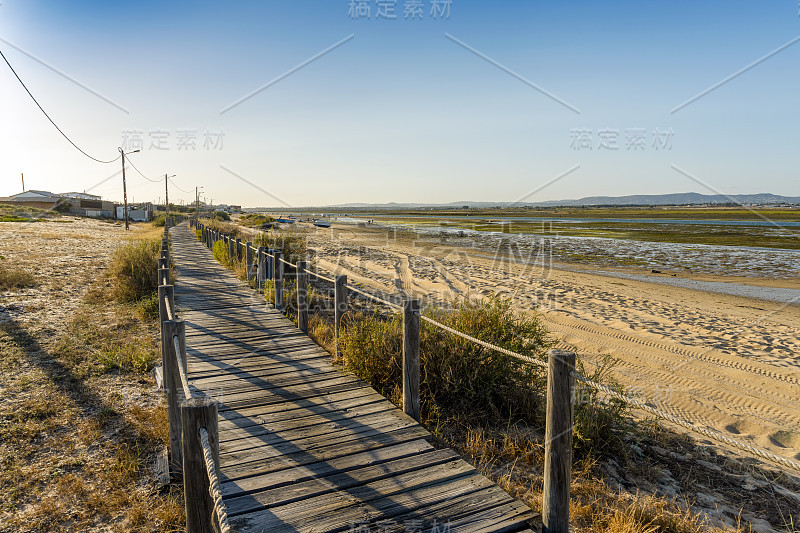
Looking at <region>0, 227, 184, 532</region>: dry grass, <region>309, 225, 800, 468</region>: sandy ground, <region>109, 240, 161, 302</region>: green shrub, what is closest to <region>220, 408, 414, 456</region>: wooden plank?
<region>0, 227, 184, 532</region>: dry grass

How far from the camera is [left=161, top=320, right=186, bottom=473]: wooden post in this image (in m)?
3.51

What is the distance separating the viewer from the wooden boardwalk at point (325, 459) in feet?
9.41

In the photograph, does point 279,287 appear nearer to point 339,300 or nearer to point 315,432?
point 339,300

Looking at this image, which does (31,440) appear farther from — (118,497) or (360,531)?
(360,531)

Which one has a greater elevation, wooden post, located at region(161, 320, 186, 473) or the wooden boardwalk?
wooden post, located at region(161, 320, 186, 473)

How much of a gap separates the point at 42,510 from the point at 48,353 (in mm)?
4129

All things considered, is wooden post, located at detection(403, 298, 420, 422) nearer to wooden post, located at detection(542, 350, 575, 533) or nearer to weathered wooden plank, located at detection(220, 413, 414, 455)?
weathered wooden plank, located at detection(220, 413, 414, 455)

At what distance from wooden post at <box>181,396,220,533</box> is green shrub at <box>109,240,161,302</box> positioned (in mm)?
9252

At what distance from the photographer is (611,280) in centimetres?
1602

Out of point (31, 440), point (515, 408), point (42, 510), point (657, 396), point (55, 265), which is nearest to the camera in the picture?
point (42, 510)

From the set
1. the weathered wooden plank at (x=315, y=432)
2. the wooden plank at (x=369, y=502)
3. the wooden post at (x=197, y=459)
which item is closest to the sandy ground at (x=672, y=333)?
the weathered wooden plank at (x=315, y=432)

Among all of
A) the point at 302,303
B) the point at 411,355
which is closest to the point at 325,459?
the point at 411,355

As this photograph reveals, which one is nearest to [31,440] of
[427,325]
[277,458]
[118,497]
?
[118,497]

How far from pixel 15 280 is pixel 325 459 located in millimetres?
11920
